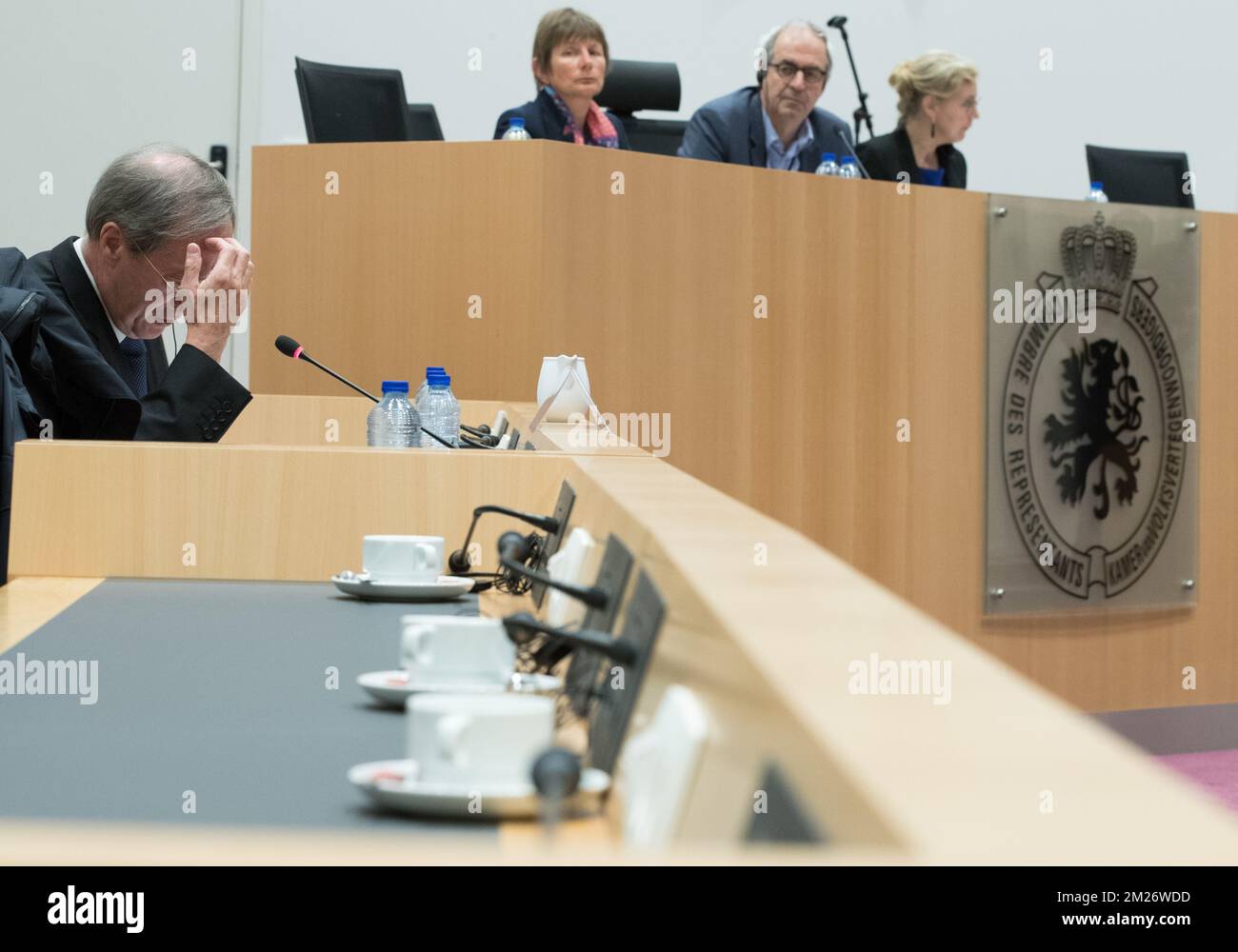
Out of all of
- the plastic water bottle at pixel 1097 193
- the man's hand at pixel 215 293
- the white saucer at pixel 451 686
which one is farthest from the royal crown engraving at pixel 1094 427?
the white saucer at pixel 451 686

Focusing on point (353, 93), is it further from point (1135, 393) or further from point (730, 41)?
point (730, 41)

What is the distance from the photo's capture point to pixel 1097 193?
→ 12.5 feet

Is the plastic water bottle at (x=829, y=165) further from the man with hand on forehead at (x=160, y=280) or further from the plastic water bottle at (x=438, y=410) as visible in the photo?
the man with hand on forehead at (x=160, y=280)

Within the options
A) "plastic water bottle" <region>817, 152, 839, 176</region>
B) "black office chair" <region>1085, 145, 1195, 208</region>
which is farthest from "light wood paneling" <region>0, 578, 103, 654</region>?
"black office chair" <region>1085, 145, 1195, 208</region>

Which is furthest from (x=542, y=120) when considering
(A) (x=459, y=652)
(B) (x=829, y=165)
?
(A) (x=459, y=652)

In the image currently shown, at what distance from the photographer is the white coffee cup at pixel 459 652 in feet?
2.96

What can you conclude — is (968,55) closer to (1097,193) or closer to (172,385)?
(1097,193)

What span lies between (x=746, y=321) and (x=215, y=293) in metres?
1.25

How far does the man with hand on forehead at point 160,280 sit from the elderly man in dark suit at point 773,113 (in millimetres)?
1512

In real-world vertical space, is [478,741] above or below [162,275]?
below

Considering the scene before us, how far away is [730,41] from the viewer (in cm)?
546

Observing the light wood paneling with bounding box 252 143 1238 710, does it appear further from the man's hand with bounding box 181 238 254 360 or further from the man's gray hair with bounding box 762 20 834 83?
the man's hand with bounding box 181 238 254 360

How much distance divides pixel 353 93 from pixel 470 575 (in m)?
1.97
